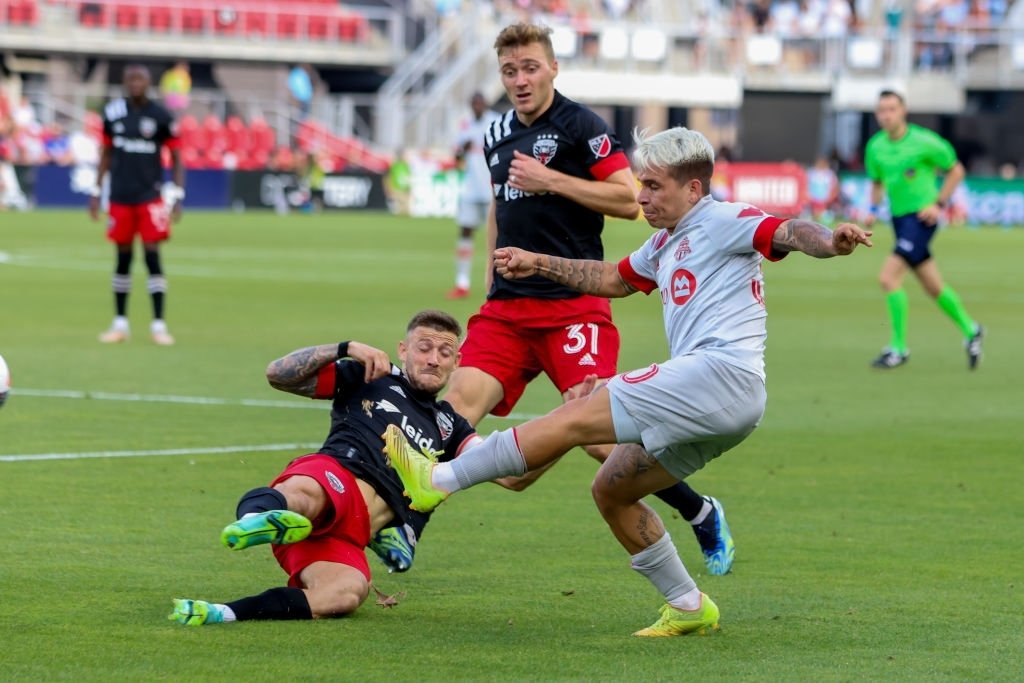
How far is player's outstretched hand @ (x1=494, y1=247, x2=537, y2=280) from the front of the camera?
6.83m

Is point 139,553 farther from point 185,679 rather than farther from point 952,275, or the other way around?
point 952,275

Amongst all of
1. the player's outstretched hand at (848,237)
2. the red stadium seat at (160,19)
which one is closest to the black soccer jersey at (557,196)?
the player's outstretched hand at (848,237)

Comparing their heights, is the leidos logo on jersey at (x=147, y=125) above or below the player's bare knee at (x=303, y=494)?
above

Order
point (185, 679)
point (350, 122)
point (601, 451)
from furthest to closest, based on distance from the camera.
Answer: point (350, 122)
point (601, 451)
point (185, 679)

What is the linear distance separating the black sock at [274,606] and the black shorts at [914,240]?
1134 cm

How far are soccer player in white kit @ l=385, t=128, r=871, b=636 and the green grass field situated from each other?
0.44m

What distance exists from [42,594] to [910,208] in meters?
12.0

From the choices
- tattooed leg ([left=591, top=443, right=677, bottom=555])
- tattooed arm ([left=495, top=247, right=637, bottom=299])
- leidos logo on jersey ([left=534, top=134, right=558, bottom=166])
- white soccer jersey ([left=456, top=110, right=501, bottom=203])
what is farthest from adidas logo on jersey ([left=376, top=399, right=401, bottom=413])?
white soccer jersey ([left=456, top=110, right=501, bottom=203])

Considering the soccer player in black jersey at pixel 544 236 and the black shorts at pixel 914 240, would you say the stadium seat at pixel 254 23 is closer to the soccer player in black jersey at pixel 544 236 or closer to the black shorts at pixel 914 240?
the black shorts at pixel 914 240

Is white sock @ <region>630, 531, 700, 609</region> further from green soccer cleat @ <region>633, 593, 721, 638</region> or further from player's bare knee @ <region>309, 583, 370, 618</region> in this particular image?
player's bare knee @ <region>309, 583, 370, 618</region>

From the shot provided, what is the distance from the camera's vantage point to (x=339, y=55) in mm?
58656

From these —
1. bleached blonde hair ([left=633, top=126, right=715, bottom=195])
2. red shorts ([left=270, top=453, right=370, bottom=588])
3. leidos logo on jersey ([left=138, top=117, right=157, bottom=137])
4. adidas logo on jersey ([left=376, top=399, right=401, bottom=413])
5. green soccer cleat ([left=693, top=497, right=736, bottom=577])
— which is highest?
leidos logo on jersey ([left=138, top=117, right=157, bottom=137])

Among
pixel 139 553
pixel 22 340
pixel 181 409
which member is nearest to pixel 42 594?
pixel 139 553

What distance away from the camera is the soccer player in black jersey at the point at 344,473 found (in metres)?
6.52
